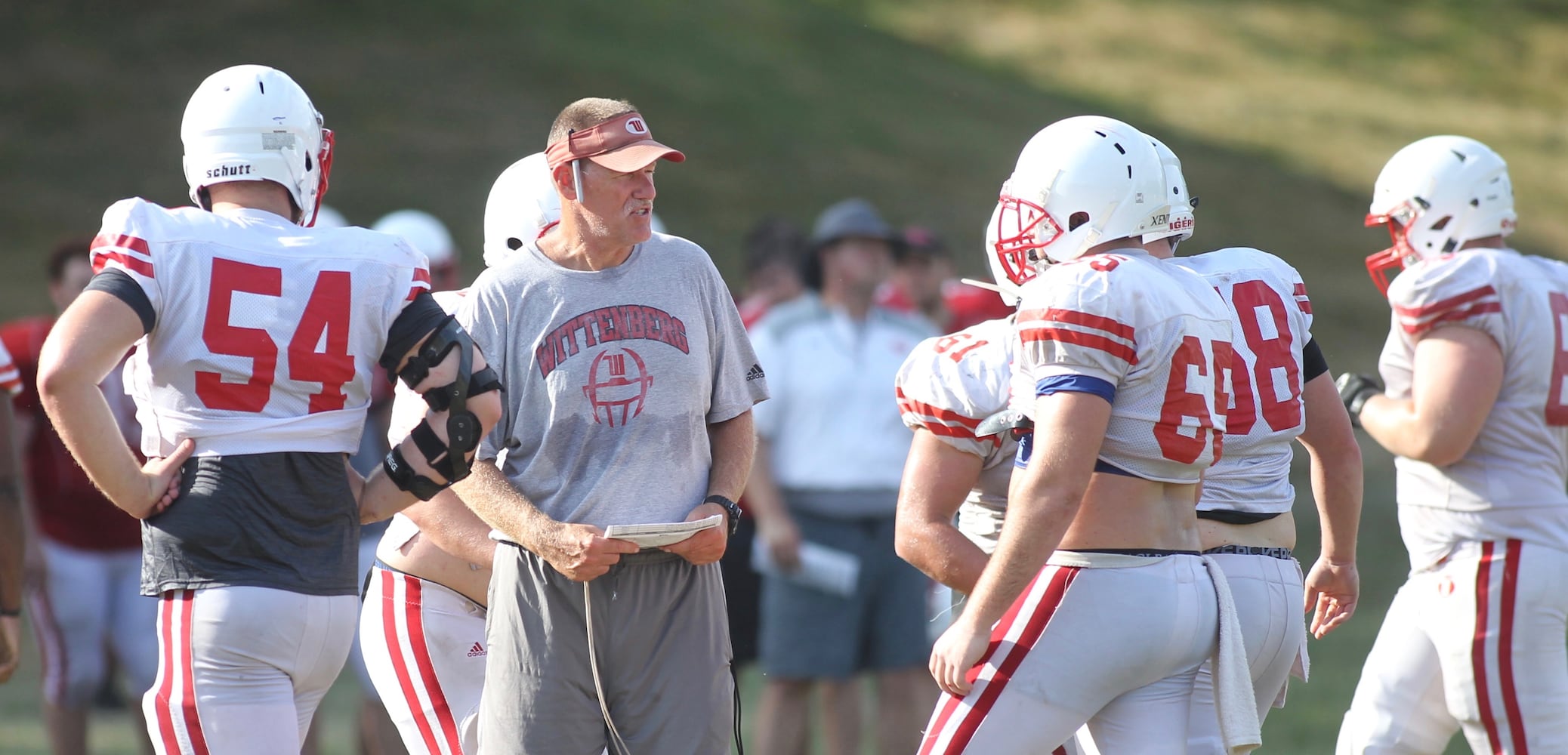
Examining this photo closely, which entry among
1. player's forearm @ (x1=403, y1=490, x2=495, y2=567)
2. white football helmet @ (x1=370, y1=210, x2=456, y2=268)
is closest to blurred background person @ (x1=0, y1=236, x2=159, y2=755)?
white football helmet @ (x1=370, y1=210, x2=456, y2=268)

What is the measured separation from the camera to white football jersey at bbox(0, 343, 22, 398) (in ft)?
16.4

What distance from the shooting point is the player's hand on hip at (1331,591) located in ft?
14.4

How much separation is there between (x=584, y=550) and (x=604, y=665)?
318 mm

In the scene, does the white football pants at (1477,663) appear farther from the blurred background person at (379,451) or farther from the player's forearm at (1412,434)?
the blurred background person at (379,451)

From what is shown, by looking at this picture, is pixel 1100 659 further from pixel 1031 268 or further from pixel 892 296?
pixel 892 296

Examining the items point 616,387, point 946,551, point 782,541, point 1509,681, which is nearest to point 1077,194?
point 946,551

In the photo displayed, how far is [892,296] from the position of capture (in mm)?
8484

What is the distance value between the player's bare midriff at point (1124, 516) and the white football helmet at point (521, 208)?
5.81 feet

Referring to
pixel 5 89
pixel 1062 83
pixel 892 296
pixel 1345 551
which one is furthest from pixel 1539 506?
pixel 1062 83

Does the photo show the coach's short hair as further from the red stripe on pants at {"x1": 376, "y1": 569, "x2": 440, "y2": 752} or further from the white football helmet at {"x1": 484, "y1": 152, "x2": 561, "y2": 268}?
the red stripe on pants at {"x1": 376, "y1": 569, "x2": 440, "y2": 752}

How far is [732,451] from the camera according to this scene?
4.04m

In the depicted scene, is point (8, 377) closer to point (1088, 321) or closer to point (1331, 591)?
point (1088, 321)

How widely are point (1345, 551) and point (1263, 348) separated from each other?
843 millimetres

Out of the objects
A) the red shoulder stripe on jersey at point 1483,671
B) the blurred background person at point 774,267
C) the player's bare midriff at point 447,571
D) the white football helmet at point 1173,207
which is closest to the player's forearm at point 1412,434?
the red shoulder stripe on jersey at point 1483,671
